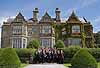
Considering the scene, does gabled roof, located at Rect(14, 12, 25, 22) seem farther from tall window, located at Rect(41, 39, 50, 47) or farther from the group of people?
the group of people

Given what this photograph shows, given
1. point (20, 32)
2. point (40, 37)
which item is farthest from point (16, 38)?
point (40, 37)

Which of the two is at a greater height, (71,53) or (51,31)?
(51,31)

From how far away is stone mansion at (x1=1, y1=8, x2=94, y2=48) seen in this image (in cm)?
5672

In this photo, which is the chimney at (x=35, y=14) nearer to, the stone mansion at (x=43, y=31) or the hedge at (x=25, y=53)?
the stone mansion at (x=43, y=31)

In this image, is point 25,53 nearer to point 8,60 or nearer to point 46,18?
point 46,18

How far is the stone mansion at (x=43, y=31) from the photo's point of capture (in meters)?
56.7

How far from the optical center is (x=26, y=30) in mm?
58062

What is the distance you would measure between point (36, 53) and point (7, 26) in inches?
668

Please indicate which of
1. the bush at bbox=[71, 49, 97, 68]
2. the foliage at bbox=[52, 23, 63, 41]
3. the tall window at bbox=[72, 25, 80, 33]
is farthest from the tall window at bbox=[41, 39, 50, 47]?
the bush at bbox=[71, 49, 97, 68]

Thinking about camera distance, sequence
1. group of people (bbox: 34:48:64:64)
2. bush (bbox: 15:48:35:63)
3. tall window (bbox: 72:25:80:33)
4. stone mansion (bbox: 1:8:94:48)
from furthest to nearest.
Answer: tall window (bbox: 72:25:80:33) → stone mansion (bbox: 1:8:94:48) → group of people (bbox: 34:48:64:64) → bush (bbox: 15:48:35:63)

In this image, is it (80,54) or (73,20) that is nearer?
(80,54)

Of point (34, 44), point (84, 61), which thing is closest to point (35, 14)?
point (34, 44)

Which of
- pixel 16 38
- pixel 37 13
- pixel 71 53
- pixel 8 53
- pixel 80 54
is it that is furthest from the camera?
pixel 37 13

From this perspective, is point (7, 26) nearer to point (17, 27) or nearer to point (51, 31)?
point (17, 27)
